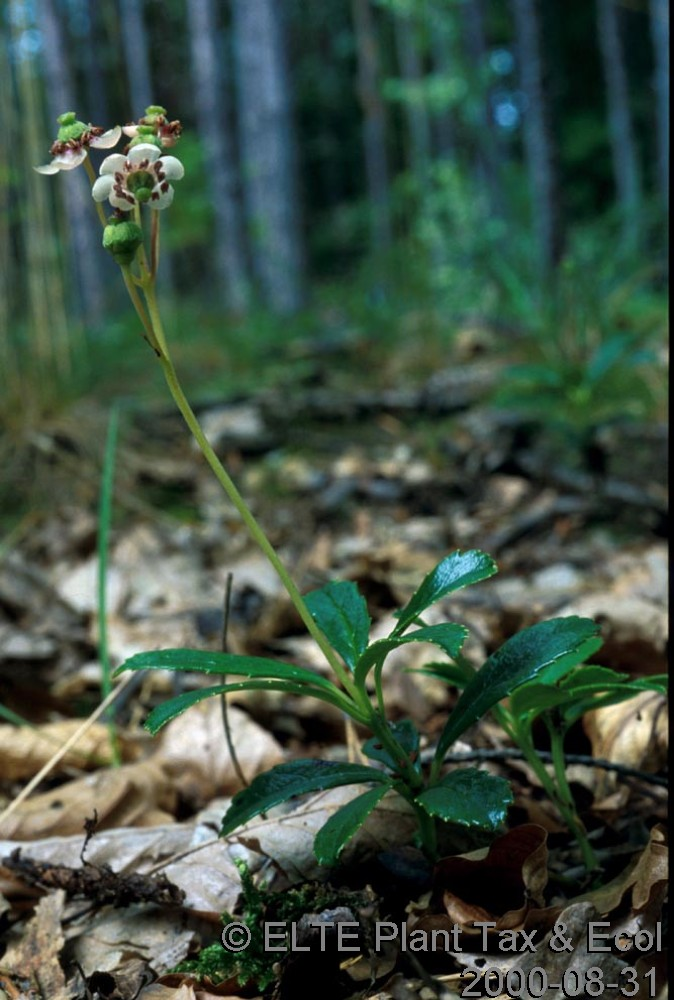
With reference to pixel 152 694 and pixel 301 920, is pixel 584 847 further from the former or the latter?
pixel 152 694

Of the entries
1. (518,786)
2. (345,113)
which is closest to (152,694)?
(518,786)

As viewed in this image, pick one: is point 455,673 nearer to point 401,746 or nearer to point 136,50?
point 401,746

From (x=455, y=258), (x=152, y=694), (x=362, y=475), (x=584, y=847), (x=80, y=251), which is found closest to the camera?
(x=584, y=847)

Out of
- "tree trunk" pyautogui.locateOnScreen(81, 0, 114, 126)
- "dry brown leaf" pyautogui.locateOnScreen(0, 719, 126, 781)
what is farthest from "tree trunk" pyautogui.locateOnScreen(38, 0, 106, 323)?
"dry brown leaf" pyautogui.locateOnScreen(0, 719, 126, 781)

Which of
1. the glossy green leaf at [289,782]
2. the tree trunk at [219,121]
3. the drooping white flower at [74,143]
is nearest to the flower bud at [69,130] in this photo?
the drooping white flower at [74,143]

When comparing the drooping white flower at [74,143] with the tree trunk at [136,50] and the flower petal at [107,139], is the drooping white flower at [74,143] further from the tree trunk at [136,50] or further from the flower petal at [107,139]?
the tree trunk at [136,50]

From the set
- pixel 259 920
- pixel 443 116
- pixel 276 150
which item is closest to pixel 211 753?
pixel 259 920

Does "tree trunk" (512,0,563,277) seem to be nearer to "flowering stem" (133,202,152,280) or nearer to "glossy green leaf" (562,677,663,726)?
"glossy green leaf" (562,677,663,726)

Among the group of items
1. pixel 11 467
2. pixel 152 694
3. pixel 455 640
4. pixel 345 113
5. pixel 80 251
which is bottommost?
pixel 152 694
